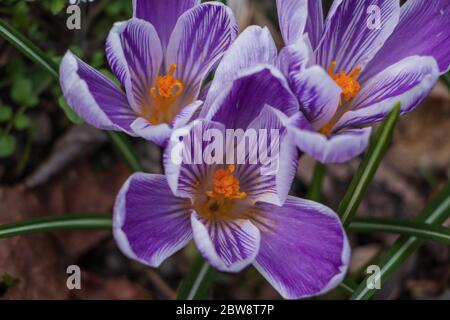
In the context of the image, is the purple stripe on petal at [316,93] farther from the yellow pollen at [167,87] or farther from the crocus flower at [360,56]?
the yellow pollen at [167,87]

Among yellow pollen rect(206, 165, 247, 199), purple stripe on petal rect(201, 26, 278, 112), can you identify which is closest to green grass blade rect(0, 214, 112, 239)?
yellow pollen rect(206, 165, 247, 199)

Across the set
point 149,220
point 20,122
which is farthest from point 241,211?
point 20,122

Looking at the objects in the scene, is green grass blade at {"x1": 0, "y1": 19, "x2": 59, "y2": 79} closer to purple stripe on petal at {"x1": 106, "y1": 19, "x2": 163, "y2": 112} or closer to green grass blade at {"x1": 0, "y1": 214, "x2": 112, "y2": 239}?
purple stripe on petal at {"x1": 106, "y1": 19, "x2": 163, "y2": 112}

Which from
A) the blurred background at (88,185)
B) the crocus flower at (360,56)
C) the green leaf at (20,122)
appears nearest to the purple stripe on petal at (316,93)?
the crocus flower at (360,56)
